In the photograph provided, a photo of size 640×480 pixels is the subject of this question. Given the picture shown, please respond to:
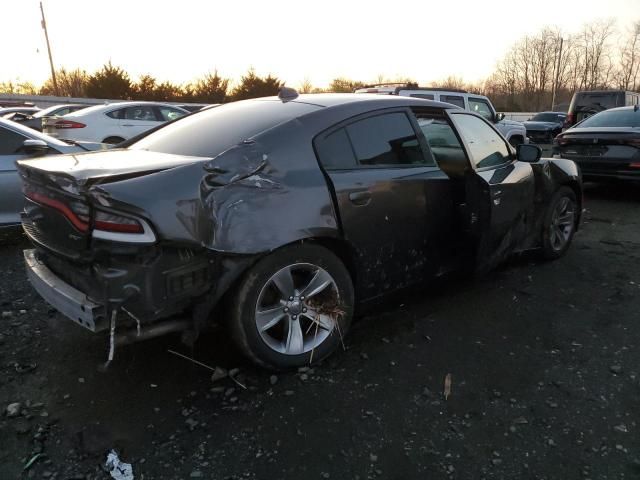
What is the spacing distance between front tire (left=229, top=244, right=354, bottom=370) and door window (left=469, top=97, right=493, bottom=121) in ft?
35.2

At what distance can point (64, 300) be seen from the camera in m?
2.59

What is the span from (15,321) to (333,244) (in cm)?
241

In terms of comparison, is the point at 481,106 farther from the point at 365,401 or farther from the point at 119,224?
the point at 119,224

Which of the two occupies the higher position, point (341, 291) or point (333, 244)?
point (333, 244)

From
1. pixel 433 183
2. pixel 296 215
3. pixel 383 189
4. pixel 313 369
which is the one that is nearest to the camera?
pixel 296 215

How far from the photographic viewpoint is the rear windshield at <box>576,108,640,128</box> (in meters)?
8.34

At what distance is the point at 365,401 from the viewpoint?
2.73 metres

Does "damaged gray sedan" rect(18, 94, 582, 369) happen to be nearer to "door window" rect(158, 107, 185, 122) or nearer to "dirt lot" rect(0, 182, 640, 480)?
"dirt lot" rect(0, 182, 640, 480)

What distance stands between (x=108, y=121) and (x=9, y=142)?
251 inches

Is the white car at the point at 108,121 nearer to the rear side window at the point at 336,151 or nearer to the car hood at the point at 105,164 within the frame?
the car hood at the point at 105,164

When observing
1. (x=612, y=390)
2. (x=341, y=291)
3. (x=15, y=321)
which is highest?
(x=341, y=291)

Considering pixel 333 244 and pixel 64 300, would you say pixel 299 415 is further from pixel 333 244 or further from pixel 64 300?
pixel 64 300

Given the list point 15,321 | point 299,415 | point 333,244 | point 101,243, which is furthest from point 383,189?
point 15,321

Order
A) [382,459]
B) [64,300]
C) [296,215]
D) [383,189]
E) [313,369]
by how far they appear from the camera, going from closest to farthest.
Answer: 1. [382,459]
2. [64,300]
3. [296,215]
4. [313,369]
5. [383,189]
